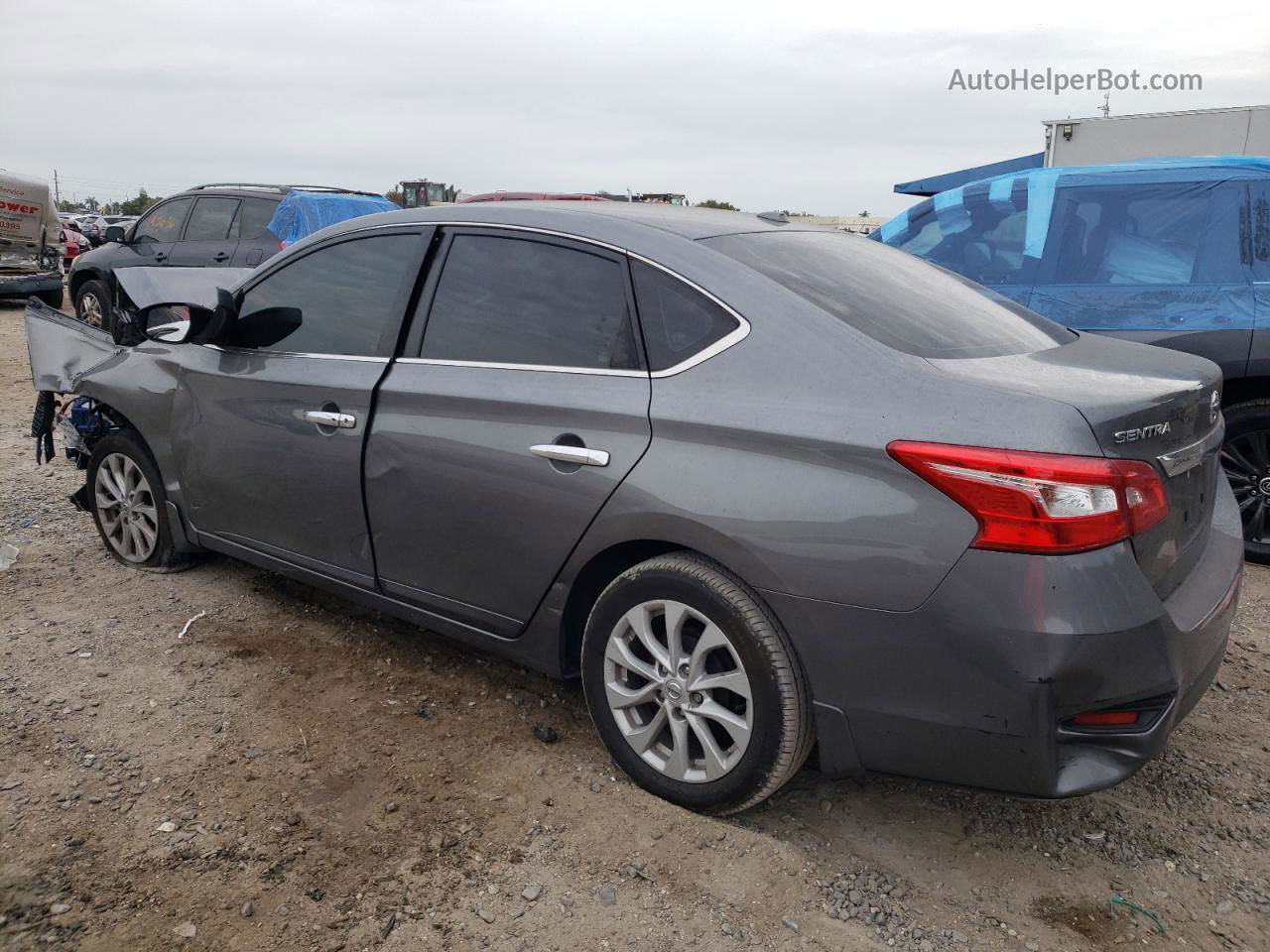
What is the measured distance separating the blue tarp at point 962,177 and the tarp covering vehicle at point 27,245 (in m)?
13.5

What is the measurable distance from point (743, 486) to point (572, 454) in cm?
53

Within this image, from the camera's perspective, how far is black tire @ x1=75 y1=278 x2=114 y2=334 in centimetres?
1130

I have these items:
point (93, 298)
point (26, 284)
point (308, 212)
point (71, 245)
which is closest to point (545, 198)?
point (308, 212)

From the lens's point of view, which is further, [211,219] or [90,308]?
[90,308]

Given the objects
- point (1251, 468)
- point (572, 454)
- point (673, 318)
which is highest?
point (673, 318)

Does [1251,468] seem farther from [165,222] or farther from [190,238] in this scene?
[165,222]

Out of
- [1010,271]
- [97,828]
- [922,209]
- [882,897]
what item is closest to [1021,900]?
[882,897]

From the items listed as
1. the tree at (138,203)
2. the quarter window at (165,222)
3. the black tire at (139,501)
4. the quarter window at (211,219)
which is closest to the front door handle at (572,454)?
the black tire at (139,501)

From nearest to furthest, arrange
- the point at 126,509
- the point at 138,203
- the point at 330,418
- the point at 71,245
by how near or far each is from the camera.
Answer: the point at 330,418 → the point at 126,509 → the point at 71,245 → the point at 138,203

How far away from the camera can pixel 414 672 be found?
3.68m

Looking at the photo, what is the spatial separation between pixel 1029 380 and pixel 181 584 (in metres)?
3.52

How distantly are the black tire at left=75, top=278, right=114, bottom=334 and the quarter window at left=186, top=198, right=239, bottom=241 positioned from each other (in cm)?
129

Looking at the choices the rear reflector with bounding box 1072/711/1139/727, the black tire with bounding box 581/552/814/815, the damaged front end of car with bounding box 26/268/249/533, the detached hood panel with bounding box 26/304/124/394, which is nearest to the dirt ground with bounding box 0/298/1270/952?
the black tire with bounding box 581/552/814/815

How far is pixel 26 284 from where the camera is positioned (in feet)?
50.0
